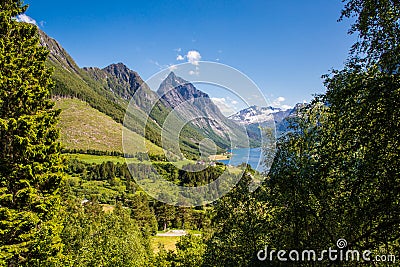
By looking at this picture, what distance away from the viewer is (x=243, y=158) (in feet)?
41.9

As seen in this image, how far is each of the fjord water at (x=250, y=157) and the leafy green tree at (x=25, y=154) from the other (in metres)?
8.98

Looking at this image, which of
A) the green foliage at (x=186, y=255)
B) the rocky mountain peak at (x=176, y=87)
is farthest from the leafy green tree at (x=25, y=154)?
the green foliage at (x=186, y=255)

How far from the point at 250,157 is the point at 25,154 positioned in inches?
412

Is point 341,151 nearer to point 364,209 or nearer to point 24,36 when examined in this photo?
point 364,209

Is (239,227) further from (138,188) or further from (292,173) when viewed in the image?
(138,188)

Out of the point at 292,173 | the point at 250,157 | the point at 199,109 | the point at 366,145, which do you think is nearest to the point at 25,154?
the point at 199,109

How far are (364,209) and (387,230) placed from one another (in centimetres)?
64

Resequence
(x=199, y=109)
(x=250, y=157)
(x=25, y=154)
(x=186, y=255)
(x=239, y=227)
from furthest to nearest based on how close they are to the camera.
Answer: (x=186, y=255) → (x=199, y=109) → (x=239, y=227) → (x=250, y=157) → (x=25, y=154)

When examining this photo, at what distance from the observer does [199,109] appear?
14922mm

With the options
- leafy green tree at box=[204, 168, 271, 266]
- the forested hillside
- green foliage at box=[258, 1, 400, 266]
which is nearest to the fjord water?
the forested hillside

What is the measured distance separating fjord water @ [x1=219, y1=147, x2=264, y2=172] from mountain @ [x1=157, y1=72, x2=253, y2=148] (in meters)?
0.39

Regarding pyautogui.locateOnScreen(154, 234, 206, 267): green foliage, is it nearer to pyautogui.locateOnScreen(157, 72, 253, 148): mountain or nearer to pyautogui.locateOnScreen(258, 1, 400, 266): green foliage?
pyautogui.locateOnScreen(157, 72, 253, 148): mountain

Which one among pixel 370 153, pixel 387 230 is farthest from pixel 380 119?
pixel 387 230

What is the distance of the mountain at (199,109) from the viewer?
1317 cm
